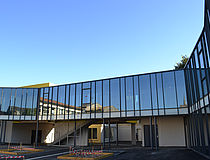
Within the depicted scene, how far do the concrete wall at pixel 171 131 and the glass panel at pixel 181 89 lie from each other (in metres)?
3.34

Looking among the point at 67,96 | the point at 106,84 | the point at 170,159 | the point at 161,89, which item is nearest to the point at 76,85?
the point at 67,96

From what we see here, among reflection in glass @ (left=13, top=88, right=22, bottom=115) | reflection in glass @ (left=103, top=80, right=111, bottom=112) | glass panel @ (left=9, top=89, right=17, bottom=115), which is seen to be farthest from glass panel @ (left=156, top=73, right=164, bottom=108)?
glass panel @ (left=9, top=89, right=17, bottom=115)

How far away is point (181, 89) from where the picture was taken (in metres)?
21.1

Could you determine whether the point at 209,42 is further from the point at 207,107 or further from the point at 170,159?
the point at 170,159

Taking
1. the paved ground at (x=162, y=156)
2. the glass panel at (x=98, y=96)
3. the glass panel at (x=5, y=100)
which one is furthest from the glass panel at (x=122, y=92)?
the glass panel at (x=5, y=100)

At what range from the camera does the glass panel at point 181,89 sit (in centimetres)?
2084

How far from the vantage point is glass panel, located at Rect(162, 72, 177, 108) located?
2119 centimetres

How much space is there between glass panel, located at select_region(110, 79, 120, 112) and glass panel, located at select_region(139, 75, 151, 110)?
9.71 feet

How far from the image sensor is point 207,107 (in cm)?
1295

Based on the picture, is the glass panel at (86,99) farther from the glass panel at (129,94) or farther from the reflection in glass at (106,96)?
the glass panel at (129,94)

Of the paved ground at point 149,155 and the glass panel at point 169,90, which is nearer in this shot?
the paved ground at point 149,155

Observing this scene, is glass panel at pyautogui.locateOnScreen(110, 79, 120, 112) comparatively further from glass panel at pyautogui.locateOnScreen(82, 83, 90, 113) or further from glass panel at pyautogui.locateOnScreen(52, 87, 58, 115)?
glass panel at pyautogui.locateOnScreen(52, 87, 58, 115)

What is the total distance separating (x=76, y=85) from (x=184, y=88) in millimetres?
13952

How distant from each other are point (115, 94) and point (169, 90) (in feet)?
21.2
